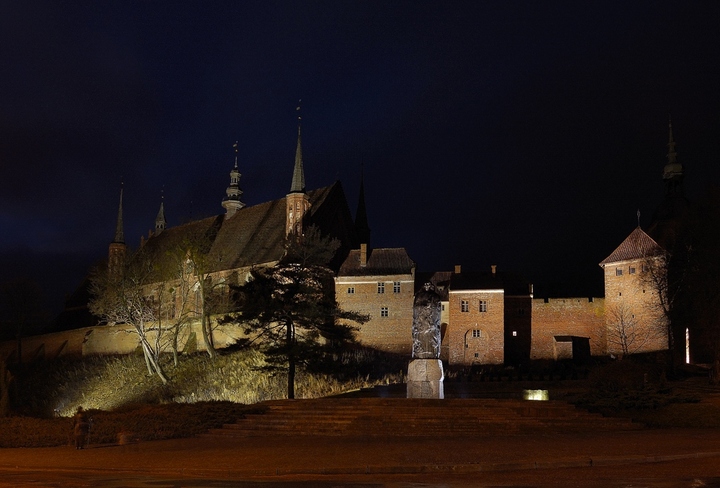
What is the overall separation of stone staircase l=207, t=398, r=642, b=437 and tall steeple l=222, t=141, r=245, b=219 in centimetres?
5884

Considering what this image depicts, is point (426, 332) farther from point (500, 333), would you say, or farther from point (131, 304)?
point (500, 333)

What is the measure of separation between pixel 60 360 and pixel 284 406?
1968 inches

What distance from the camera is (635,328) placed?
4997cm

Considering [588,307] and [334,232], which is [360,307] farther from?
[588,307]

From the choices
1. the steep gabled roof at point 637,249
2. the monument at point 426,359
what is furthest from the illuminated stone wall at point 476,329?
the monument at point 426,359

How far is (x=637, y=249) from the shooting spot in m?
51.3

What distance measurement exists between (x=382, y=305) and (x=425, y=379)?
31957 mm

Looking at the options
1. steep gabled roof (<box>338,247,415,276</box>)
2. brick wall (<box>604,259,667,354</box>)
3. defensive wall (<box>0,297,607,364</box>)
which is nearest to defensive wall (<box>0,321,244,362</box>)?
defensive wall (<box>0,297,607,364</box>)

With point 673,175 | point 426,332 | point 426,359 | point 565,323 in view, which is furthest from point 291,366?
point 673,175

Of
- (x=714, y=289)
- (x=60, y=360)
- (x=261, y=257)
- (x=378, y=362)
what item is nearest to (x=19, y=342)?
(x=60, y=360)

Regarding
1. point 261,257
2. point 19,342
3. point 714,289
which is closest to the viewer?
point 714,289

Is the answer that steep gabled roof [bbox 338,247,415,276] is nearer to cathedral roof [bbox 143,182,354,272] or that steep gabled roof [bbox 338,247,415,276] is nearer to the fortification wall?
cathedral roof [bbox 143,182,354,272]

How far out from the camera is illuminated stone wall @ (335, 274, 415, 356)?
5466 cm

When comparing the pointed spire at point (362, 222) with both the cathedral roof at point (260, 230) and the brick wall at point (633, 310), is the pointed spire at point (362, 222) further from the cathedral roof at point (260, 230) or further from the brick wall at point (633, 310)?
the brick wall at point (633, 310)
